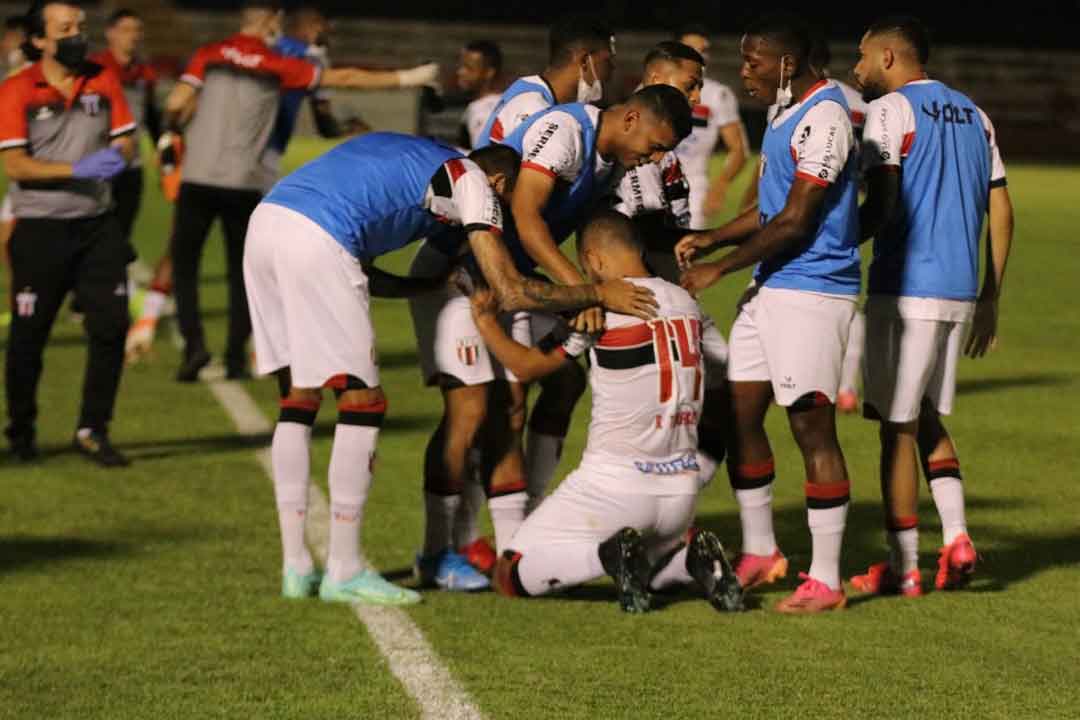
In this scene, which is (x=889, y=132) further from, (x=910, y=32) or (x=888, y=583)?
(x=888, y=583)

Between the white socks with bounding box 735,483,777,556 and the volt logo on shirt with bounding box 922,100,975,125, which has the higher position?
the volt logo on shirt with bounding box 922,100,975,125

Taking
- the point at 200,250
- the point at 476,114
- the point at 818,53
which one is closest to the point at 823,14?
the point at 200,250

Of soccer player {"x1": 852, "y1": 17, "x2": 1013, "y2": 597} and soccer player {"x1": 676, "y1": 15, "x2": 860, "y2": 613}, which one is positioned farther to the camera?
soccer player {"x1": 852, "y1": 17, "x2": 1013, "y2": 597}

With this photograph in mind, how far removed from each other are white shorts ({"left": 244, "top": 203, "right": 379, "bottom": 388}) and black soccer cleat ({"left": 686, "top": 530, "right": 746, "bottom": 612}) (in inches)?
50.3

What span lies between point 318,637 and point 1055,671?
2.32 m

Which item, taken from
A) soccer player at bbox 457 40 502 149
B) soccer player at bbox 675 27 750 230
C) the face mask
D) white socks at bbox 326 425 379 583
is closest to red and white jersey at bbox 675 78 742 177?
soccer player at bbox 675 27 750 230

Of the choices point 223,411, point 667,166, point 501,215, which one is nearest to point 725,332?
point 223,411

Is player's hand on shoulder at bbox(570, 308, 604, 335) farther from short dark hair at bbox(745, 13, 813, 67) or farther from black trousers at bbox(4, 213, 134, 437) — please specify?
black trousers at bbox(4, 213, 134, 437)

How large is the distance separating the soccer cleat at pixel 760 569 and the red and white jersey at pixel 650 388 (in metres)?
0.58

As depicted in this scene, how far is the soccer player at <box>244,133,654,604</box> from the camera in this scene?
7094mm

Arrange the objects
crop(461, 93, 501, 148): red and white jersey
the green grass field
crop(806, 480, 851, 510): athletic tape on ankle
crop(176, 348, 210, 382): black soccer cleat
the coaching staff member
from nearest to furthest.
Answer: the green grass field, crop(806, 480, 851, 510): athletic tape on ankle, the coaching staff member, crop(461, 93, 501, 148): red and white jersey, crop(176, 348, 210, 382): black soccer cleat

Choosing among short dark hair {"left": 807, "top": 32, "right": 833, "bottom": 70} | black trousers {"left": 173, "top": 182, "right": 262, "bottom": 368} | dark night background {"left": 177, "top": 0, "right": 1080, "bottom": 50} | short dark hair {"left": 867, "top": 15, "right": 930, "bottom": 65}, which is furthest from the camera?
dark night background {"left": 177, "top": 0, "right": 1080, "bottom": 50}

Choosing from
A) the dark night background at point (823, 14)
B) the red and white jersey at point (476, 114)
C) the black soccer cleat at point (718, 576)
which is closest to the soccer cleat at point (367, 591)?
the black soccer cleat at point (718, 576)

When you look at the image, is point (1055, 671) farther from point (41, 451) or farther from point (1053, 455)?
point (41, 451)
